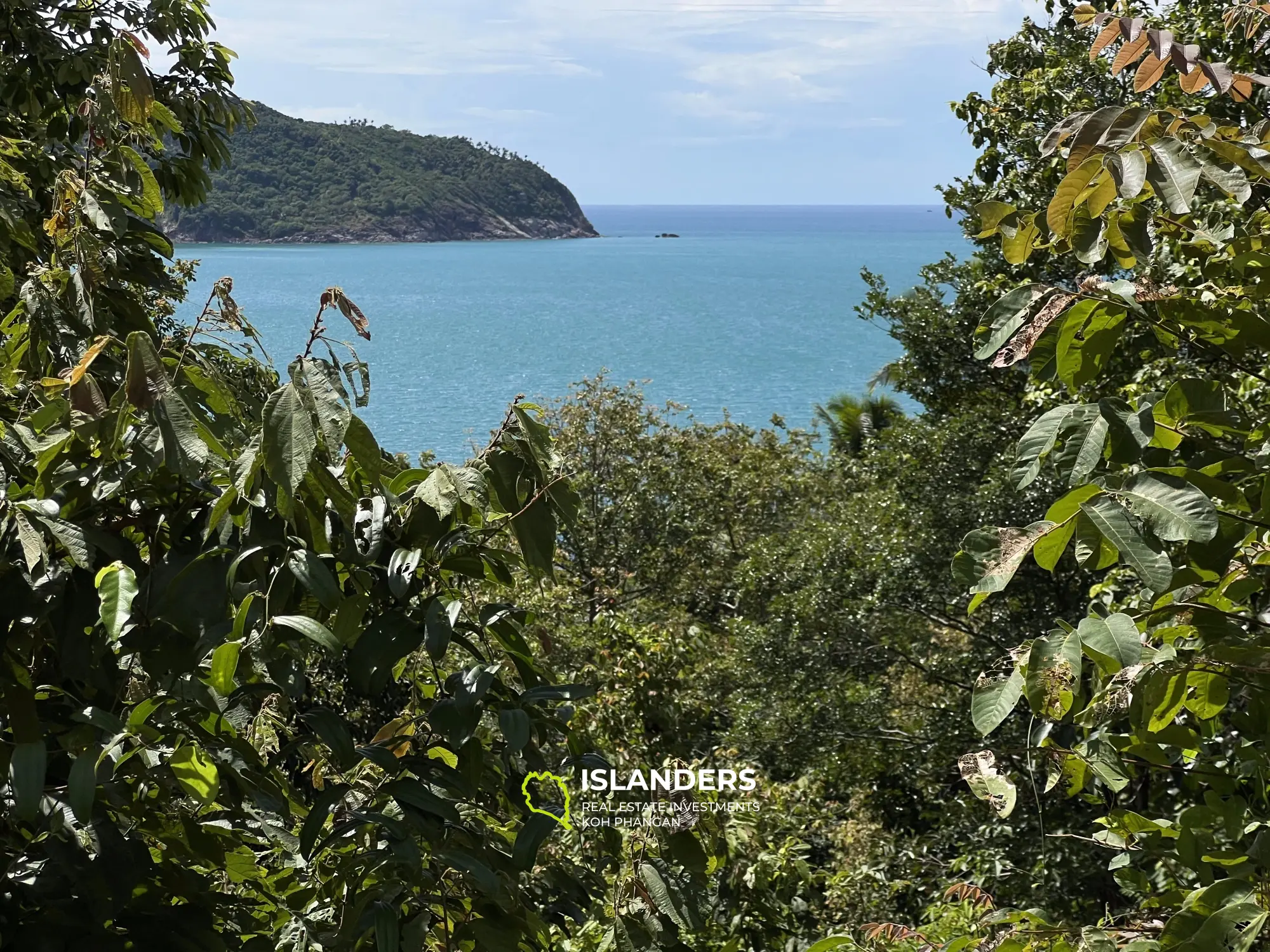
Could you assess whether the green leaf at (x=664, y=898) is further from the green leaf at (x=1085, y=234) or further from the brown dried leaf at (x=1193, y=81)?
the brown dried leaf at (x=1193, y=81)

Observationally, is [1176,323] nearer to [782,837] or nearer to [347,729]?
[347,729]

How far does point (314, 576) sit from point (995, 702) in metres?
0.78

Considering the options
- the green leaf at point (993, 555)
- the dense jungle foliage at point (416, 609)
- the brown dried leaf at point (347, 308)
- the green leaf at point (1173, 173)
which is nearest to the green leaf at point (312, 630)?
the dense jungle foliage at point (416, 609)

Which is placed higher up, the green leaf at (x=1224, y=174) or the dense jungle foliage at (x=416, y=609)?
the green leaf at (x=1224, y=174)

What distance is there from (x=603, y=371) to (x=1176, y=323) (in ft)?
48.3

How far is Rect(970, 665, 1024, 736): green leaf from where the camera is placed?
4.00ft

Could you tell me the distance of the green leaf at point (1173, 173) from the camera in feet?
4.16

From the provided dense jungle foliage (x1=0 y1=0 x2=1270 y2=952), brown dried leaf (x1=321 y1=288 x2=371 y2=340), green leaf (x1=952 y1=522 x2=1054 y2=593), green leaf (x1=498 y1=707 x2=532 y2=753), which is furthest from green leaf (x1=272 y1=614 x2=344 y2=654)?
green leaf (x1=952 y1=522 x2=1054 y2=593)

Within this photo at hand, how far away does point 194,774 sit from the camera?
3.95ft

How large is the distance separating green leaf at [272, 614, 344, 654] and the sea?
455 inches

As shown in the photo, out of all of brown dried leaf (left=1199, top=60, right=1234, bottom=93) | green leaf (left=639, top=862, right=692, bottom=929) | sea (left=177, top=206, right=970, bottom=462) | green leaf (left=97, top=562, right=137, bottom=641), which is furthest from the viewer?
sea (left=177, top=206, right=970, bottom=462)

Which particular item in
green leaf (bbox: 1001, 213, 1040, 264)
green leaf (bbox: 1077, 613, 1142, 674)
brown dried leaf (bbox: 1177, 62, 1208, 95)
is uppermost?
brown dried leaf (bbox: 1177, 62, 1208, 95)

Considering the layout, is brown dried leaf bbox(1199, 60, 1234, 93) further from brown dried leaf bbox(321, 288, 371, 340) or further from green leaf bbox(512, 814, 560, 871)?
green leaf bbox(512, 814, 560, 871)

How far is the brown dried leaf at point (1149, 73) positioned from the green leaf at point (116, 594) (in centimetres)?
150
